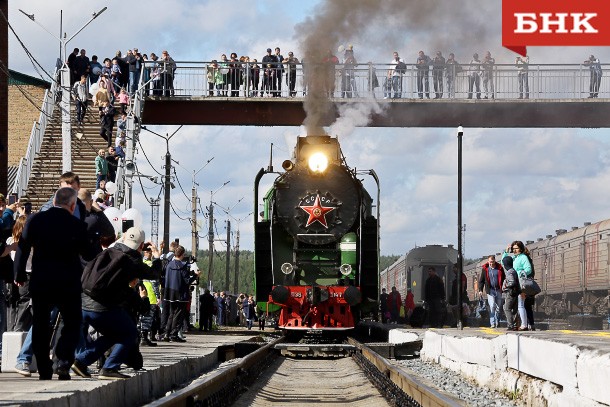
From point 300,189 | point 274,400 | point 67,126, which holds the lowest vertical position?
point 274,400

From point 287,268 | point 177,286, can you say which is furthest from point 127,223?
point 287,268

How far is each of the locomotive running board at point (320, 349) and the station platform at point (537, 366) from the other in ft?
15.1

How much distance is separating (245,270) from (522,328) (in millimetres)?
167948

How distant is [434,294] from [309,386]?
1635 cm

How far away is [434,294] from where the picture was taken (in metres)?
31.7

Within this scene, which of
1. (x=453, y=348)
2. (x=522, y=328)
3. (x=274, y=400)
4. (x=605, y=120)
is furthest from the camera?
(x=605, y=120)

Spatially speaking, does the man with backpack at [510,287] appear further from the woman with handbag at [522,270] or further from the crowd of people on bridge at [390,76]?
the crowd of people on bridge at [390,76]

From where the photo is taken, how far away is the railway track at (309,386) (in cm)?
1108

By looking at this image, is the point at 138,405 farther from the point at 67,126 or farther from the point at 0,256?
the point at 67,126

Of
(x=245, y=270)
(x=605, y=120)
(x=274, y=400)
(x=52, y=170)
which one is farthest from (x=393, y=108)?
(x=245, y=270)

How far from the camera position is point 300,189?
83.2 feet

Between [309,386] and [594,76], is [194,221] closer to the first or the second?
[594,76]

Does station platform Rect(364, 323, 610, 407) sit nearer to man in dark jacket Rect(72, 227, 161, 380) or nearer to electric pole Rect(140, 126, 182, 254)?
man in dark jacket Rect(72, 227, 161, 380)

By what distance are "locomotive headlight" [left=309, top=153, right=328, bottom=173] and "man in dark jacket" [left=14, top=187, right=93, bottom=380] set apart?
14243 millimetres
